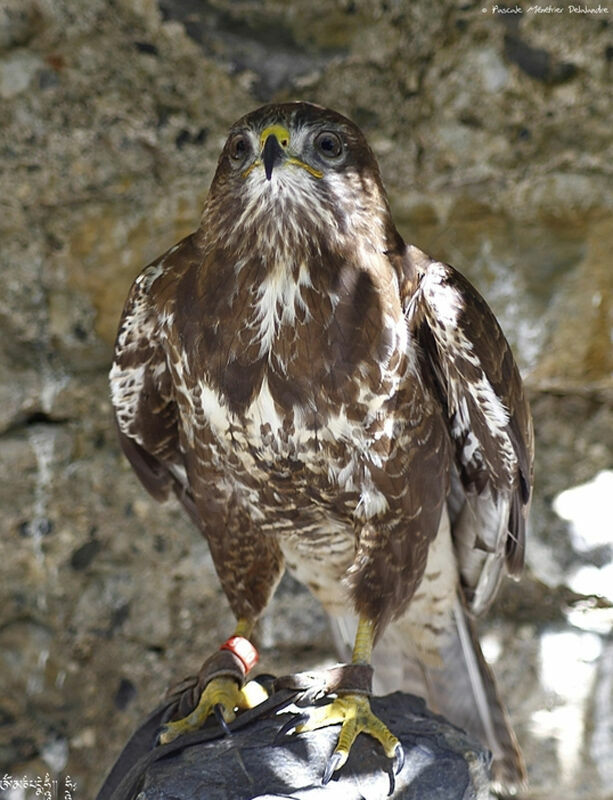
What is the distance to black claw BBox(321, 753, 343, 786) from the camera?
176 centimetres

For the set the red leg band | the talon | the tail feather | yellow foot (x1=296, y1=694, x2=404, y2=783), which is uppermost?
the red leg band

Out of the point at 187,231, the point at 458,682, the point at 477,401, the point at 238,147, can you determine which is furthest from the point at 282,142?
the point at 458,682

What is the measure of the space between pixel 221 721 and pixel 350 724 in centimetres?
27

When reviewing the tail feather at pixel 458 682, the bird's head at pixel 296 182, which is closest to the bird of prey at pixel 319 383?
the bird's head at pixel 296 182

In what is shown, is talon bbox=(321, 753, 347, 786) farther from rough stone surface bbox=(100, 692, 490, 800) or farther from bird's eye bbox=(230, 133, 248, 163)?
bird's eye bbox=(230, 133, 248, 163)

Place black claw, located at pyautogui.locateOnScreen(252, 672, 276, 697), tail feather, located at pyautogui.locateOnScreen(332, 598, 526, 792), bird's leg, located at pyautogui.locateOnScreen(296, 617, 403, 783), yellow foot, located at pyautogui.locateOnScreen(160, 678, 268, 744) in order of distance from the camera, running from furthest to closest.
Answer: tail feather, located at pyautogui.locateOnScreen(332, 598, 526, 792), black claw, located at pyautogui.locateOnScreen(252, 672, 276, 697), yellow foot, located at pyautogui.locateOnScreen(160, 678, 268, 744), bird's leg, located at pyautogui.locateOnScreen(296, 617, 403, 783)

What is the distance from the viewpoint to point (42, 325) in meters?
2.57

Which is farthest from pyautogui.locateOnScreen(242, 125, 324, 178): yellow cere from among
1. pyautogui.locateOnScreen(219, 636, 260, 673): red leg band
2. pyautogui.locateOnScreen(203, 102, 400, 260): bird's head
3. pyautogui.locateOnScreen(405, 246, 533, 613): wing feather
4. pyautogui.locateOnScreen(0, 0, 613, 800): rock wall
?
pyautogui.locateOnScreen(219, 636, 260, 673): red leg band

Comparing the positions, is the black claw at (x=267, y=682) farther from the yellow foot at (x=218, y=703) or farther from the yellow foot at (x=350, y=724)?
the yellow foot at (x=350, y=724)

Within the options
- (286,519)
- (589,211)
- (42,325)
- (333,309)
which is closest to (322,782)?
(286,519)

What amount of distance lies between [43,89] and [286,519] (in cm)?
127

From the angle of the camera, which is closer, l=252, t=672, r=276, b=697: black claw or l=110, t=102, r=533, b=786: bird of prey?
l=110, t=102, r=533, b=786: bird of prey

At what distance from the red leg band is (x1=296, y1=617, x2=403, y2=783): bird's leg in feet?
0.87

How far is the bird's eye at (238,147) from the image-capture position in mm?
1904
